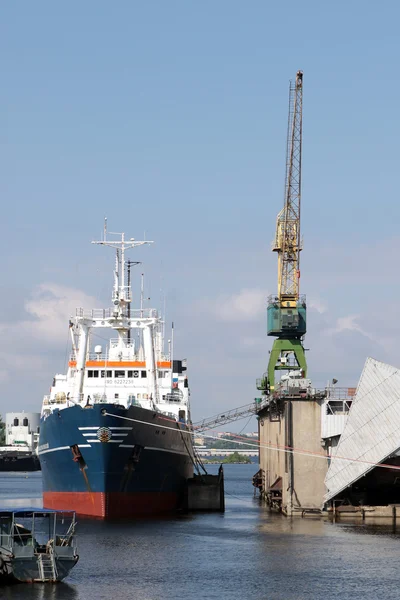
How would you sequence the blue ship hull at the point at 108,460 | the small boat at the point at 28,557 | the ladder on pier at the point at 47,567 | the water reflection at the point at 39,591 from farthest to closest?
the blue ship hull at the point at 108,460, the ladder on pier at the point at 47,567, the small boat at the point at 28,557, the water reflection at the point at 39,591

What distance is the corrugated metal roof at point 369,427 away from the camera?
63062 millimetres

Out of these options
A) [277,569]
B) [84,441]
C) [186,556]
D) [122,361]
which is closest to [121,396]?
[122,361]

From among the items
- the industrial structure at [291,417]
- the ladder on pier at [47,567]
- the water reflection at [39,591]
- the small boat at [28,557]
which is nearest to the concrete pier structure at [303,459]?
the industrial structure at [291,417]

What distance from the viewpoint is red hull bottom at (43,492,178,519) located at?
66.1 m

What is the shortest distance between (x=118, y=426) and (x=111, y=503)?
16.3ft

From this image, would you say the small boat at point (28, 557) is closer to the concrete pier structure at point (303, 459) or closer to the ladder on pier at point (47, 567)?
the ladder on pier at point (47, 567)

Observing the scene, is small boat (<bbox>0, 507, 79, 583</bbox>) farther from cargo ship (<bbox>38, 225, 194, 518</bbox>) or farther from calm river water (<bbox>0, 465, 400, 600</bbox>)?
cargo ship (<bbox>38, 225, 194, 518</bbox>)

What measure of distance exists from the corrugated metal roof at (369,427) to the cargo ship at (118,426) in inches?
504

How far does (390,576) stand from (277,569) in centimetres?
532

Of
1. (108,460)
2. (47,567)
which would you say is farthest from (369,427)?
(47,567)

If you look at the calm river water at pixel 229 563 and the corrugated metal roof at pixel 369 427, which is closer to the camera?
the calm river water at pixel 229 563

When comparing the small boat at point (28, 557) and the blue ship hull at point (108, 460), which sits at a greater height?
the blue ship hull at point (108, 460)

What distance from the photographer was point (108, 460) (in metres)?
65.8

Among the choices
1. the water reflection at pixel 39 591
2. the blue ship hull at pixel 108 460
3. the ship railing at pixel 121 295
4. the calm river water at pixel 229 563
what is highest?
the ship railing at pixel 121 295
